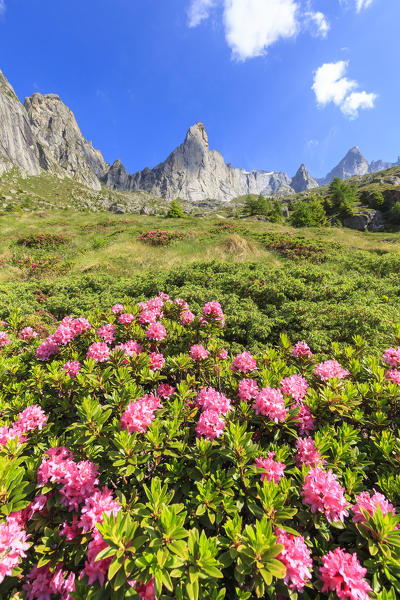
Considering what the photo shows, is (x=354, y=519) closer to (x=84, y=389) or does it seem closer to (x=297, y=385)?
(x=297, y=385)

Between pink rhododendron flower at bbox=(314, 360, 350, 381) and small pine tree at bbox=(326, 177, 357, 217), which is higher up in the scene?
small pine tree at bbox=(326, 177, 357, 217)

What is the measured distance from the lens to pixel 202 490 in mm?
1561

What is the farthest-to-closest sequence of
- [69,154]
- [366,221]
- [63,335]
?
[69,154]
[366,221]
[63,335]

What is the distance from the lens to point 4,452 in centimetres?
178

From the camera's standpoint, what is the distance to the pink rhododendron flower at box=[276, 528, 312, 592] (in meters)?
1.26

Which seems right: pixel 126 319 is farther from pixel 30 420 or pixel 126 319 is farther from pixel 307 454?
pixel 307 454

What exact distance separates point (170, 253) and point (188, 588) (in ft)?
45.6

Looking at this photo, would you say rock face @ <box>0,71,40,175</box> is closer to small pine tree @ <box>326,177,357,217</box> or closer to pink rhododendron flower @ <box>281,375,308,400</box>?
small pine tree @ <box>326,177,357,217</box>

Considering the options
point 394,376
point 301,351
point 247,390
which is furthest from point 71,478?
point 394,376

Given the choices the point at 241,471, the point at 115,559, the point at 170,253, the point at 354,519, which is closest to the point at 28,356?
the point at 115,559

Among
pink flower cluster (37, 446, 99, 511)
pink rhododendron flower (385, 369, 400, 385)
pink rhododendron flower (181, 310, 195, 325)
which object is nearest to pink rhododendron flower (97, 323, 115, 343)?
pink rhododendron flower (181, 310, 195, 325)

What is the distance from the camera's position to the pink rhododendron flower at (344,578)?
3.84 ft

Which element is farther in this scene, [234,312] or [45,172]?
[45,172]

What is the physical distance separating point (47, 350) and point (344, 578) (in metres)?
3.50
